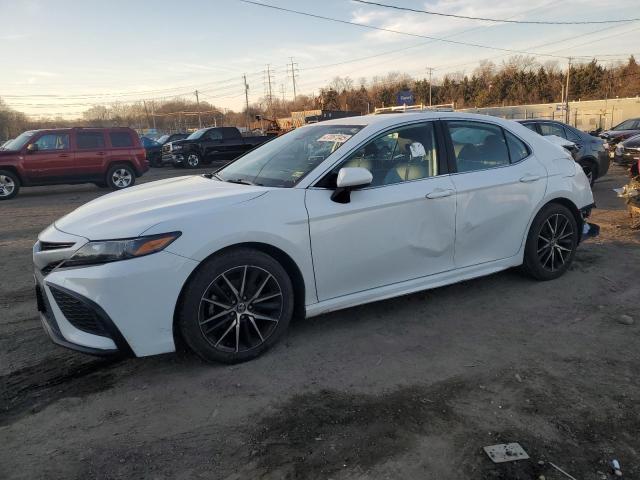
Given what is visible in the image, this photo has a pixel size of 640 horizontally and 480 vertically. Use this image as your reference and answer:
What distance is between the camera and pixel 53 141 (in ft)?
45.9

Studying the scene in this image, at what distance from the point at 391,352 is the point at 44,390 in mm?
2304

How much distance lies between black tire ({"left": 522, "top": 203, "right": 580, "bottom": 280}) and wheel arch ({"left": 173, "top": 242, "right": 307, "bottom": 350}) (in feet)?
7.93

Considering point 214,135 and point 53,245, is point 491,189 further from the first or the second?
point 214,135

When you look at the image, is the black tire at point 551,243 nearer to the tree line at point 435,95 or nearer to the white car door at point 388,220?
the white car door at point 388,220

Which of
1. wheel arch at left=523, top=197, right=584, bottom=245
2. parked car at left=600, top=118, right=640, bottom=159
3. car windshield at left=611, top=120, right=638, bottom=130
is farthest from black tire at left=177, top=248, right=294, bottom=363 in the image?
car windshield at left=611, top=120, right=638, bottom=130

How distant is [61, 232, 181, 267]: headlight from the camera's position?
2975 millimetres

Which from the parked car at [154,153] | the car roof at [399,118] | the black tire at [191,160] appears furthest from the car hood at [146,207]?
the parked car at [154,153]

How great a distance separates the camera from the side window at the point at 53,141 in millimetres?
13875

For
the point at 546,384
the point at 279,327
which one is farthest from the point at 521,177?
the point at 279,327

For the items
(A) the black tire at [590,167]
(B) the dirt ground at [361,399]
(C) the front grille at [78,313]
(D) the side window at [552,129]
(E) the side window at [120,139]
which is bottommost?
(B) the dirt ground at [361,399]

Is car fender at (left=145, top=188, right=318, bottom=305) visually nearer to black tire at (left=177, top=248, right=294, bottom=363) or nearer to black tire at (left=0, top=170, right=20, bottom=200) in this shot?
black tire at (left=177, top=248, right=294, bottom=363)

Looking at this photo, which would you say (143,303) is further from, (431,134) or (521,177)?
(521,177)

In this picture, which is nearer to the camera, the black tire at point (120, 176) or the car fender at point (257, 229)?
the car fender at point (257, 229)

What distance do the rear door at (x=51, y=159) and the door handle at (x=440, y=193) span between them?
42.7 ft
